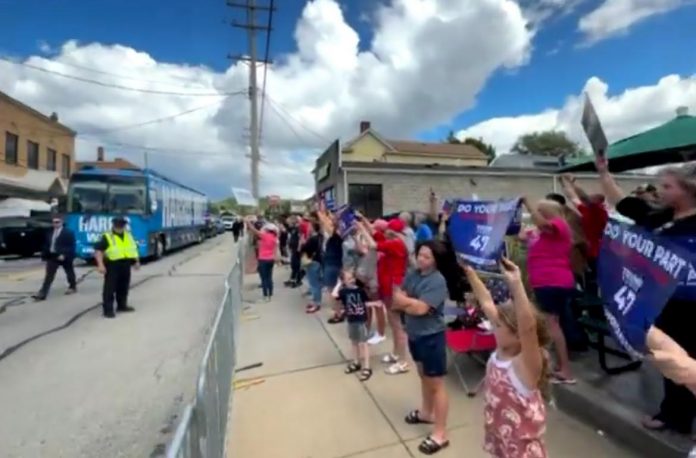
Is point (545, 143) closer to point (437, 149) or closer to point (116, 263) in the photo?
point (437, 149)

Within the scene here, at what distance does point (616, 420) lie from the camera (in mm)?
3533

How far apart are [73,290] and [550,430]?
10.8m

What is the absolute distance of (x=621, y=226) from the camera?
217cm

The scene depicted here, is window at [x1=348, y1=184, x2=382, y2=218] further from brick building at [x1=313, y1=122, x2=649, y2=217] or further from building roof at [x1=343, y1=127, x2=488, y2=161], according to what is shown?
building roof at [x1=343, y1=127, x2=488, y2=161]

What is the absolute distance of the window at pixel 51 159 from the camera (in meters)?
35.4

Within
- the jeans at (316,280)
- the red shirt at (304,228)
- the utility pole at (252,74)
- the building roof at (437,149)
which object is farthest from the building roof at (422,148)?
the jeans at (316,280)

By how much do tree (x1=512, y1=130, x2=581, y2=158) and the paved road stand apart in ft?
203

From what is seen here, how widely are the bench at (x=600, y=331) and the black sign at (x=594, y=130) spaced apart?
1.63 meters

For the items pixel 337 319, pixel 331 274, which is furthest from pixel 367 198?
pixel 337 319

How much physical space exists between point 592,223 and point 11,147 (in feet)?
117

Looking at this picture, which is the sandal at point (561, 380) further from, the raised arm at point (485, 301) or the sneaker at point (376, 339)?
the sneaker at point (376, 339)

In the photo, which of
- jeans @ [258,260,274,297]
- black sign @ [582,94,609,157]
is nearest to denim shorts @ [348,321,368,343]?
black sign @ [582,94,609,157]

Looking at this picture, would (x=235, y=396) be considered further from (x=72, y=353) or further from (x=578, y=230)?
(x=578, y=230)

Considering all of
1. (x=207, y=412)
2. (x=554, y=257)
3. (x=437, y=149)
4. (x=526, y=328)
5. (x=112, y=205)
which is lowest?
(x=207, y=412)
